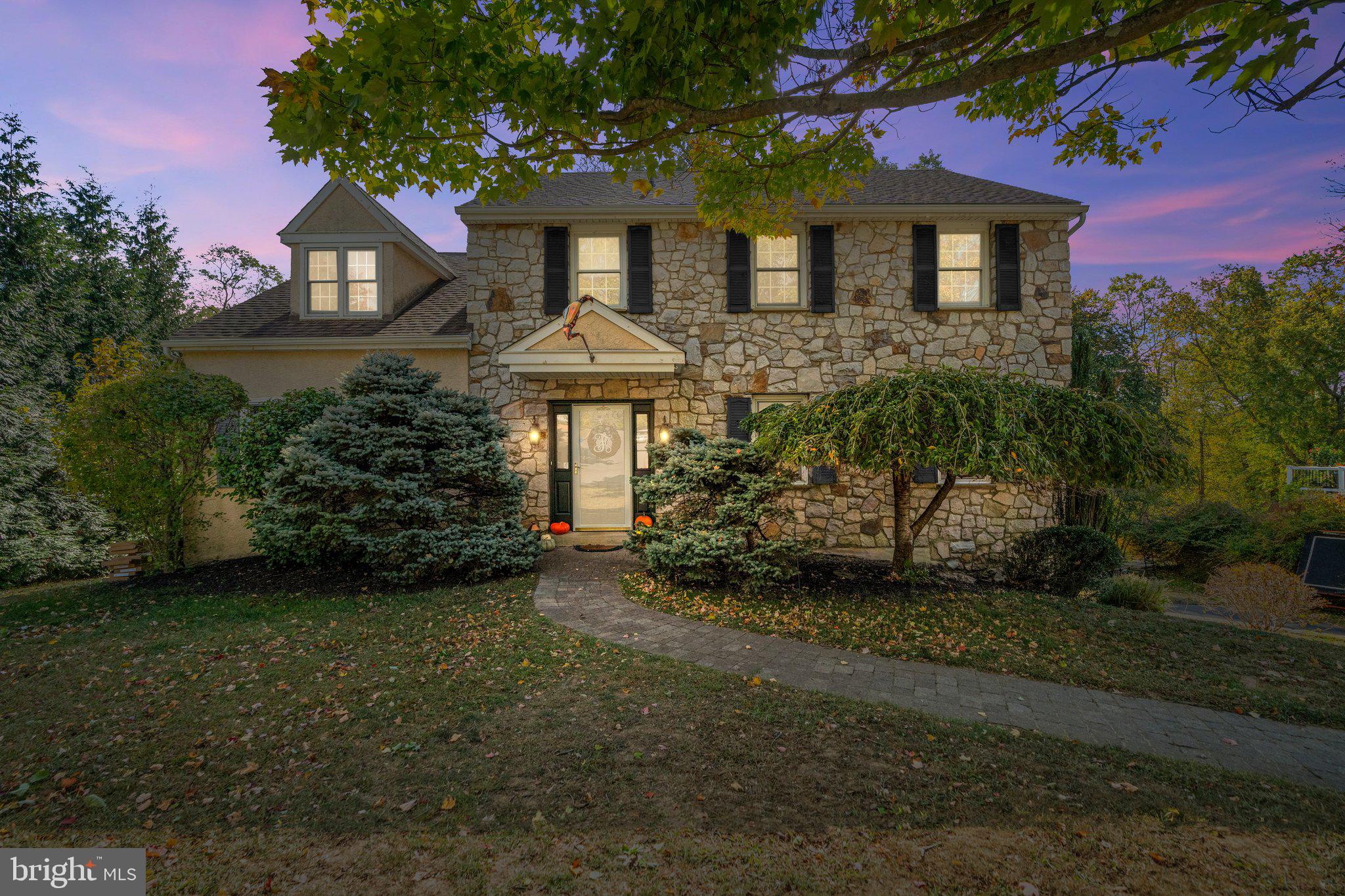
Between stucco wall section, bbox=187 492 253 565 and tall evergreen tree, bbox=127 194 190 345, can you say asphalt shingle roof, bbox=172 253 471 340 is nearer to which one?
stucco wall section, bbox=187 492 253 565

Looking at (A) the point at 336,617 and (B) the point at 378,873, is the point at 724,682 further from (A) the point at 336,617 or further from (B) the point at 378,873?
(A) the point at 336,617

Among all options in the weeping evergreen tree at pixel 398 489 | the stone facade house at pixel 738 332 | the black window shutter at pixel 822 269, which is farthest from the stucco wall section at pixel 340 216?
the black window shutter at pixel 822 269

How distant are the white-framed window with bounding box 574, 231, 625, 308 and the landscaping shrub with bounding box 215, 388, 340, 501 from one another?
4.14m

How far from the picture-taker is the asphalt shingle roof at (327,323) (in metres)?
8.87

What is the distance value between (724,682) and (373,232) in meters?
9.58

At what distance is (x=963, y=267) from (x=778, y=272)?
308cm

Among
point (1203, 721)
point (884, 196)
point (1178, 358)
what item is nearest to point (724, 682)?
point (1203, 721)

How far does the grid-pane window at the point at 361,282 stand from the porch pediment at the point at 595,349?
10.9 feet

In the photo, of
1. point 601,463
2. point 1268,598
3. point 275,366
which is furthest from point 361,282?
point 1268,598

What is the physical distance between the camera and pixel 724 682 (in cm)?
392

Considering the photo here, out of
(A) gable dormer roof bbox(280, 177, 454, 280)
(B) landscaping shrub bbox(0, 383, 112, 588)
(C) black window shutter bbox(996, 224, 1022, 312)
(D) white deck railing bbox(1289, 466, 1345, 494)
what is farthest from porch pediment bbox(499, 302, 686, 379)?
(D) white deck railing bbox(1289, 466, 1345, 494)

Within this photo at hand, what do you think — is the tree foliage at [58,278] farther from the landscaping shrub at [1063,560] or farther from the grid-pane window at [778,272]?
the landscaping shrub at [1063,560]

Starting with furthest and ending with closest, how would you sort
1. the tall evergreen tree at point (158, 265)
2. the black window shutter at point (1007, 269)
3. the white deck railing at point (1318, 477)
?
the tall evergreen tree at point (158, 265)
the white deck railing at point (1318, 477)
the black window shutter at point (1007, 269)

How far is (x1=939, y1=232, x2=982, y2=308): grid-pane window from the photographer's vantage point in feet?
29.4
